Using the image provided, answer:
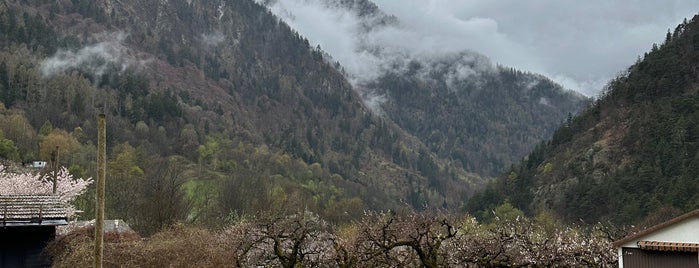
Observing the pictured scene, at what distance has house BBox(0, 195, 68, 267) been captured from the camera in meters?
29.5

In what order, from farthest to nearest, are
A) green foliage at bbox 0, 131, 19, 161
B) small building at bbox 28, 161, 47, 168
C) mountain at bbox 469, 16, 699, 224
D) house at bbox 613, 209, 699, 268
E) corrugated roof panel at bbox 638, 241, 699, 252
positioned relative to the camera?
mountain at bbox 469, 16, 699, 224
green foliage at bbox 0, 131, 19, 161
small building at bbox 28, 161, 47, 168
house at bbox 613, 209, 699, 268
corrugated roof panel at bbox 638, 241, 699, 252

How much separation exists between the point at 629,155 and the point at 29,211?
109546mm

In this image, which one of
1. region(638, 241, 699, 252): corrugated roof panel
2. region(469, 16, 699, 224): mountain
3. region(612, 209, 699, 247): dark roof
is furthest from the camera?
region(469, 16, 699, 224): mountain

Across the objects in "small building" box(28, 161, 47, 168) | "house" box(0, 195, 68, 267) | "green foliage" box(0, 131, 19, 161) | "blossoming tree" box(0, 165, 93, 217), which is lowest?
"house" box(0, 195, 68, 267)

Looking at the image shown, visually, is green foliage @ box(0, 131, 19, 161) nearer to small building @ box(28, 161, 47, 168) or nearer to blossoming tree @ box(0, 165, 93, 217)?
small building @ box(28, 161, 47, 168)

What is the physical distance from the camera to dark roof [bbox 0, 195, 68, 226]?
2922 centimetres

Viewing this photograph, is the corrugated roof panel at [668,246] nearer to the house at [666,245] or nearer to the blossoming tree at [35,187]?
the house at [666,245]

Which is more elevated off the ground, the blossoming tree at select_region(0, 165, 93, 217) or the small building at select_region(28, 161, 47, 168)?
the small building at select_region(28, 161, 47, 168)

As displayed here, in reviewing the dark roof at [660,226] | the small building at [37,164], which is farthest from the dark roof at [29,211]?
the small building at [37,164]

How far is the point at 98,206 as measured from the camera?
18.9 m

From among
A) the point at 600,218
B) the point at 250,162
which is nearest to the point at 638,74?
the point at 600,218

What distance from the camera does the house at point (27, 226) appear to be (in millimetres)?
29453

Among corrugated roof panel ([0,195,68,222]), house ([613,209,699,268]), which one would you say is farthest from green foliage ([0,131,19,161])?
house ([613,209,699,268])

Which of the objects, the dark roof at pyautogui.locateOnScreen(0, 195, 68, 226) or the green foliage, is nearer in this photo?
the dark roof at pyautogui.locateOnScreen(0, 195, 68, 226)
